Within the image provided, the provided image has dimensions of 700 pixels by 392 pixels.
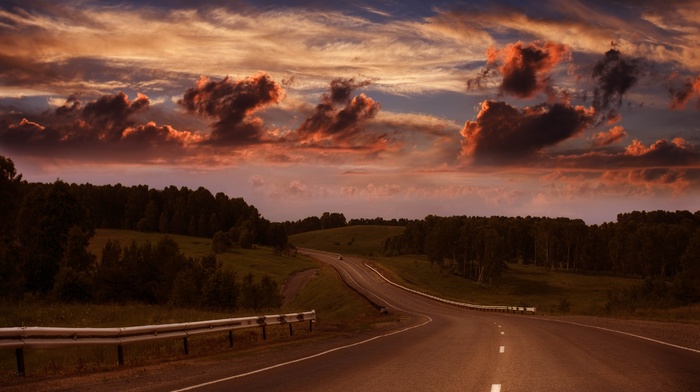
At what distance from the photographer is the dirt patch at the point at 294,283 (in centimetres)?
9951

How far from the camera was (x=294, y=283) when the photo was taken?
4392 inches

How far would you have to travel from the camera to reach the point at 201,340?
22359 millimetres

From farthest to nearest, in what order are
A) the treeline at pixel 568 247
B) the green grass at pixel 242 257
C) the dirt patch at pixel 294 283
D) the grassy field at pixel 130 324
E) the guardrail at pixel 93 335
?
the treeline at pixel 568 247 < the green grass at pixel 242 257 < the dirt patch at pixel 294 283 < the grassy field at pixel 130 324 < the guardrail at pixel 93 335

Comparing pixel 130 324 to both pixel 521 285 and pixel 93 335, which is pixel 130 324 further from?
pixel 521 285

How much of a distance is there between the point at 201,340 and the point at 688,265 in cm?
10267

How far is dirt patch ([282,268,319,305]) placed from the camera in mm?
99512

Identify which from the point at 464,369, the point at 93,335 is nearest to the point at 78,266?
the point at 93,335

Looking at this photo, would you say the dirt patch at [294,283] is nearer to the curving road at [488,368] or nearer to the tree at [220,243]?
the tree at [220,243]

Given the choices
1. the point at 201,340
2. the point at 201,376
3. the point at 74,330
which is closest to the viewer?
the point at 201,376

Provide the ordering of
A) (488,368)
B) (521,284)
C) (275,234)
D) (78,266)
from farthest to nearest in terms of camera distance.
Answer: (275,234), (521,284), (78,266), (488,368)

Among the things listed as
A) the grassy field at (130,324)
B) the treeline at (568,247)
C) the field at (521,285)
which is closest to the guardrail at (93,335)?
the grassy field at (130,324)

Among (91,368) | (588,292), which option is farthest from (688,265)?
(91,368)

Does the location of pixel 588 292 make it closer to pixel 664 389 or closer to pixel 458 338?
pixel 458 338

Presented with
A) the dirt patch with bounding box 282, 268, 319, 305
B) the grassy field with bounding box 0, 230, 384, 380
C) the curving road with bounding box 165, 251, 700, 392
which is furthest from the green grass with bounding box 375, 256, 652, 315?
the curving road with bounding box 165, 251, 700, 392
